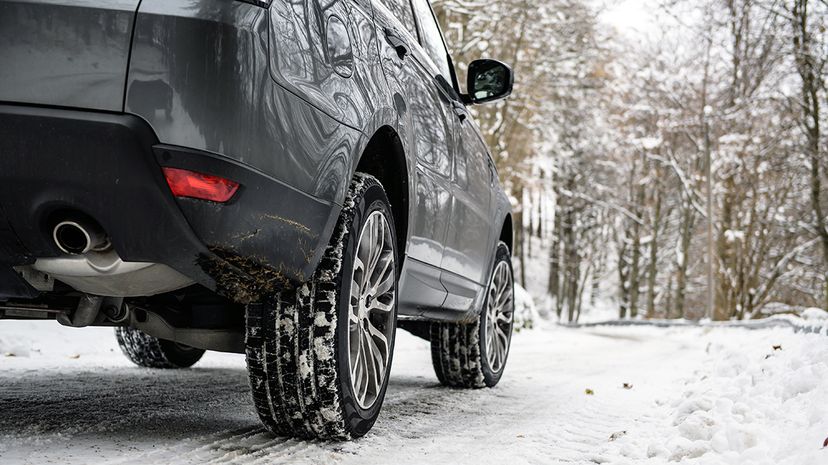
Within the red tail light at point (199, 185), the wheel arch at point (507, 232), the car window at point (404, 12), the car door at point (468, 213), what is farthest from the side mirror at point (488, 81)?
the red tail light at point (199, 185)

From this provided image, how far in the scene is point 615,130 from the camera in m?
30.2

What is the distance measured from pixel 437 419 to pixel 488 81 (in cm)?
200

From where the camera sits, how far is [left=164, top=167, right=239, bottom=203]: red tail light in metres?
1.91

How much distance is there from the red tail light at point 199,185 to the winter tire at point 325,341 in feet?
1.57

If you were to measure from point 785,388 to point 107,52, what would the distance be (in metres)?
2.89

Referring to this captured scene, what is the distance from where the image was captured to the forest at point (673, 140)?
18031 millimetres

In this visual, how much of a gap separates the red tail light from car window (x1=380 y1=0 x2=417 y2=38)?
4.63 feet

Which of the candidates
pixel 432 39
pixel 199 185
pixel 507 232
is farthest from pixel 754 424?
pixel 507 232

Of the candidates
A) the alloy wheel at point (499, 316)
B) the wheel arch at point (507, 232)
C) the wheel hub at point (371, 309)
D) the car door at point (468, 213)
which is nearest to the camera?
the wheel hub at point (371, 309)

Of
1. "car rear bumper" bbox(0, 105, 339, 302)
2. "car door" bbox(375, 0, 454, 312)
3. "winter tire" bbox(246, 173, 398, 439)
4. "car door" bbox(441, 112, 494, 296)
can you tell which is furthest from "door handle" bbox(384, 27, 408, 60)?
"car rear bumper" bbox(0, 105, 339, 302)

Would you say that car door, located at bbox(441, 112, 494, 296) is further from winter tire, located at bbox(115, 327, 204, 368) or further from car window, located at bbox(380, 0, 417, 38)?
winter tire, located at bbox(115, 327, 204, 368)

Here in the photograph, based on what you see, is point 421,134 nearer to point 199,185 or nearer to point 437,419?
Answer: point 437,419

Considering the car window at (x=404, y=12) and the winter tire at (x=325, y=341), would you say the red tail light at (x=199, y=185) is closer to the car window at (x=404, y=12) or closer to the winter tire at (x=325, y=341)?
the winter tire at (x=325, y=341)

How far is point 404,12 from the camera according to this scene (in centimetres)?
352
